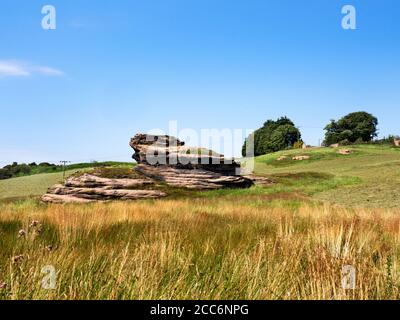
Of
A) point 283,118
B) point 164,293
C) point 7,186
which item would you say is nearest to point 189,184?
point 7,186

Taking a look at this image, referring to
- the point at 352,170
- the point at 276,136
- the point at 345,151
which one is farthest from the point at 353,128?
the point at 352,170

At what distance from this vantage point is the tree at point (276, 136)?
104 m

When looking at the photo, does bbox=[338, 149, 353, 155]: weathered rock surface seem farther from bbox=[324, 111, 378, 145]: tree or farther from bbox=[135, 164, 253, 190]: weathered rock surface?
bbox=[135, 164, 253, 190]: weathered rock surface

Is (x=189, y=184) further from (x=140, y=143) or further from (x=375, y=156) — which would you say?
(x=375, y=156)

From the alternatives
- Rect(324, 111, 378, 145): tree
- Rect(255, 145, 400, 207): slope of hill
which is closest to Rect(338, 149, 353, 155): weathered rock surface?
Rect(255, 145, 400, 207): slope of hill

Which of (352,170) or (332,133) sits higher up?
(332,133)

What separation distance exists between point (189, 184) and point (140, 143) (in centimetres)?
566

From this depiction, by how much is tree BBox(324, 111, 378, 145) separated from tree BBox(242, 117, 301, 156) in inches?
348

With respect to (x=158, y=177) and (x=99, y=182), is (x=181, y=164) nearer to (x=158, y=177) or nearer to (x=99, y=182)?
(x=158, y=177)

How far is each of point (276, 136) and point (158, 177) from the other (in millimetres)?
78055

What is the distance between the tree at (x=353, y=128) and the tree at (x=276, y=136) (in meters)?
8.84

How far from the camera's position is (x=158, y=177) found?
29.3 metres
